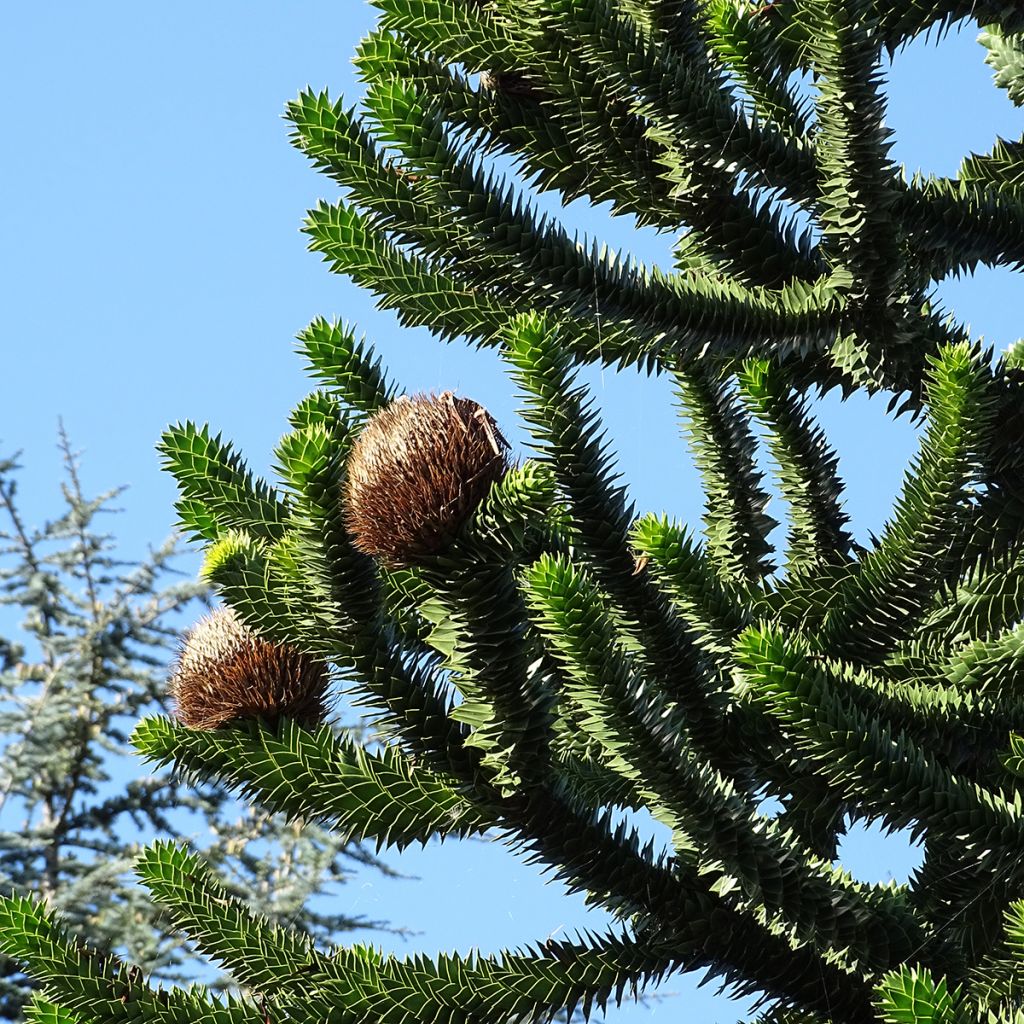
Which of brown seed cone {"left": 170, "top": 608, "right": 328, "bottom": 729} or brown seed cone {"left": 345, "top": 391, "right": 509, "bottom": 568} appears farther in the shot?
brown seed cone {"left": 170, "top": 608, "right": 328, "bottom": 729}

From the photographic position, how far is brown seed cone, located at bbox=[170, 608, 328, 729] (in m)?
2.58

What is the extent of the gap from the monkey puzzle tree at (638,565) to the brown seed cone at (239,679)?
0.03 feet

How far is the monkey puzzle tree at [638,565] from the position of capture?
88.4 inches

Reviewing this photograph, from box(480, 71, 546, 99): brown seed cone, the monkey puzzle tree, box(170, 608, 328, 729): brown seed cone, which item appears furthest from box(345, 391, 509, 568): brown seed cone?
box(480, 71, 546, 99): brown seed cone

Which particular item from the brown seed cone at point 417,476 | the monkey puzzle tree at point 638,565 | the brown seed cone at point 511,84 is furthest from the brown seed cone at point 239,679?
the brown seed cone at point 511,84

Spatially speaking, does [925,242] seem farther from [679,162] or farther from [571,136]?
[571,136]

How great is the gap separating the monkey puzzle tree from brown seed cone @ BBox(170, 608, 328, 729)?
1cm

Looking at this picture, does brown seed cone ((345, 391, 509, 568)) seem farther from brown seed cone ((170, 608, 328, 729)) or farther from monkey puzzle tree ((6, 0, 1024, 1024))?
brown seed cone ((170, 608, 328, 729))

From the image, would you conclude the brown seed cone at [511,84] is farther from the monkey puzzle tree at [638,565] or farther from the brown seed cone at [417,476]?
the brown seed cone at [417,476]

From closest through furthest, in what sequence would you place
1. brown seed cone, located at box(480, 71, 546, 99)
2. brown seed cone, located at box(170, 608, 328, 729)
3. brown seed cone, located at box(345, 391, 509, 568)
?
brown seed cone, located at box(345, 391, 509, 568)
brown seed cone, located at box(170, 608, 328, 729)
brown seed cone, located at box(480, 71, 546, 99)

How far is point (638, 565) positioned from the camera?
2.56 metres

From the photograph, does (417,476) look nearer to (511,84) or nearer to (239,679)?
(239,679)

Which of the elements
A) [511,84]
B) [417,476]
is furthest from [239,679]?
[511,84]

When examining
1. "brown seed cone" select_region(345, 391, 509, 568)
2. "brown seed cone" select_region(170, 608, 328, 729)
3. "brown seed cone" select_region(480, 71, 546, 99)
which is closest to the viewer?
"brown seed cone" select_region(345, 391, 509, 568)
